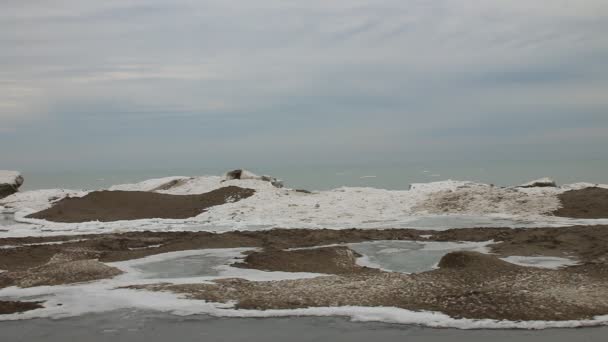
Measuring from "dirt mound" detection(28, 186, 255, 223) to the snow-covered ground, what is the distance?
1.02 metres

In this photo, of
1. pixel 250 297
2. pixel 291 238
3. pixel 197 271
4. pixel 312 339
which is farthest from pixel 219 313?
pixel 291 238

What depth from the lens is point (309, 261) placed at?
1555cm

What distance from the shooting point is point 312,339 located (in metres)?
9.45

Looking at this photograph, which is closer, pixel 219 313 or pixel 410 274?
pixel 219 313

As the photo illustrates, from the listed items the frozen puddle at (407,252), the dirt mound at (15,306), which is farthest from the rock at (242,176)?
the dirt mound at (15,306)

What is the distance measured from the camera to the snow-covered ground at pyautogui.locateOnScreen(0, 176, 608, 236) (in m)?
24.4

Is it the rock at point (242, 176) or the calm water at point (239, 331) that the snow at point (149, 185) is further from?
the calm water at point (239, 331)

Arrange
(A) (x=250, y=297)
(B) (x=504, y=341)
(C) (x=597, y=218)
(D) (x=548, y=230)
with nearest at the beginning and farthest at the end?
1. (B) (x=504, y=341)
2. (A) (x=250, y=297)
3. (D) (x=548, y=230)
4. (C) (x=597, y=218)

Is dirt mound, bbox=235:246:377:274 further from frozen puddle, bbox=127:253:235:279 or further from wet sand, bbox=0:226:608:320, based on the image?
frozen puddle, bbox=127:253:235:279

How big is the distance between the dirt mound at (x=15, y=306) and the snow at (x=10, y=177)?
109ft

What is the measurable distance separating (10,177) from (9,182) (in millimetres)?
1075

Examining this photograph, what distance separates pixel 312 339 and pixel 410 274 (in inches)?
180

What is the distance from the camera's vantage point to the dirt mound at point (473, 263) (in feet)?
43.3

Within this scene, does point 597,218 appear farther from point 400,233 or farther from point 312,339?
point 312,339
